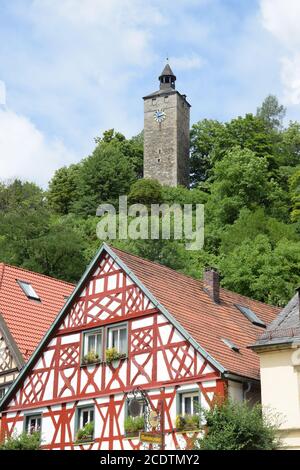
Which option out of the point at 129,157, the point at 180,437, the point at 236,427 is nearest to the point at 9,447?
the point at 180,437

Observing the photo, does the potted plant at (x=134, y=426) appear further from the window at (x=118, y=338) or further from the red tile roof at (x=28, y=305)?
the red tile roof at (x=28, y=305)

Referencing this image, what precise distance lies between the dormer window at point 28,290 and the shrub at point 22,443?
8192 mm

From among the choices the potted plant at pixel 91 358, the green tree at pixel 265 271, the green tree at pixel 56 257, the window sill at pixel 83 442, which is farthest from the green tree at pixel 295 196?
the window sill at pixel 83 442

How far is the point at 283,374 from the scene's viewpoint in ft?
72.0

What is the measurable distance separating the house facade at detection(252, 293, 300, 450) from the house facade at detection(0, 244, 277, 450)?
76 centimetres

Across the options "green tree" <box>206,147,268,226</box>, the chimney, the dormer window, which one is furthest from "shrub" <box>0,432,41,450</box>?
"green tree" <box>206,147,268,226</box>

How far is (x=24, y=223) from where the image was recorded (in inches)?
1950

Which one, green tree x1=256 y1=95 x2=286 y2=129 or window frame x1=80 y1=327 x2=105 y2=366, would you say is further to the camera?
green tree x1=256 y1=95 x2=286 y2=129

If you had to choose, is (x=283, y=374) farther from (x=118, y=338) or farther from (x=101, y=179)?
(x=101, y=179)

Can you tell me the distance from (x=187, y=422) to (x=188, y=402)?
83 centimetres

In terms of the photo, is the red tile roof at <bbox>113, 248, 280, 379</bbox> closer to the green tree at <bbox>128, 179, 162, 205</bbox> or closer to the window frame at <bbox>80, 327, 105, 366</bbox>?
the window frame at <bbox>80, 327, 105, 366</bbox>

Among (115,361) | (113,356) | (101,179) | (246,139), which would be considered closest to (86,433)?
(115,361)

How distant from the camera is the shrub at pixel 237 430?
20266mm

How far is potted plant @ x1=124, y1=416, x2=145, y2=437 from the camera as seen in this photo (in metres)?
23.0
